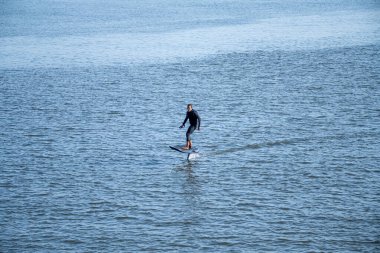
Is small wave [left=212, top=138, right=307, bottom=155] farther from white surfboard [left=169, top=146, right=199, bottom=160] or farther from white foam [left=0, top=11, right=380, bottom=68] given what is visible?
white foam [left=0, top=11, right=380, bottom=68]

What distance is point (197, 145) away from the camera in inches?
1489

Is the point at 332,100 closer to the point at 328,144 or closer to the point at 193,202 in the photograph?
the point at 328,144

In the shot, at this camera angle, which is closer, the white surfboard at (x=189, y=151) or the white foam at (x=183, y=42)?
the white surfboard at (x=189, y=151)

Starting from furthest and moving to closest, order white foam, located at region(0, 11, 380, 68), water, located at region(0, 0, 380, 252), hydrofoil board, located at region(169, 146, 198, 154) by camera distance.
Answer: white foam, located at region(0, 11, 380, 68) → hydrofoil board, located at region(169, 146, 198, 154) → water, located at region(0, 0, 380, 252)

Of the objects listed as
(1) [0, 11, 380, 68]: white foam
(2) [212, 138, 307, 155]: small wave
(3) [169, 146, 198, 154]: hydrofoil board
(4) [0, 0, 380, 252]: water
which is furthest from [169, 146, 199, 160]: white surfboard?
Answer: (1) [0, 11, 380, 68]: white foam

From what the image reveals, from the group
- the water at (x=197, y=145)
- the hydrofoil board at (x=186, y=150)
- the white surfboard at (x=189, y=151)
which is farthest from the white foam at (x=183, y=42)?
the hydrofoil board at (x=186, y=150)

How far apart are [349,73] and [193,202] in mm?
36896

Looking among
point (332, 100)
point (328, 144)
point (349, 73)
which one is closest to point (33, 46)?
point (349, 73)

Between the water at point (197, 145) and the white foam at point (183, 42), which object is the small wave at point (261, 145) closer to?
the water at point (197, 145)

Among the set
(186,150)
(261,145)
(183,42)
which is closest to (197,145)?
(186,150)

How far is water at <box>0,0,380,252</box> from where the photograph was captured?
25.7 metres

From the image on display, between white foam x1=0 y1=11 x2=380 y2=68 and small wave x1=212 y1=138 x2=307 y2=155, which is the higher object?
white foam x1=0 y1=11 x2=380 y2=68

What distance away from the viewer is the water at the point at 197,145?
1011 inches

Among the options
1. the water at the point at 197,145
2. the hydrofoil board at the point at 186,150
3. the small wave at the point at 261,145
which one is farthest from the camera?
the small wave at the point at 261,145
